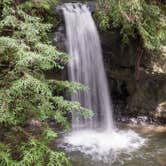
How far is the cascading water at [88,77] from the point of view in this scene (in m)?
7.52

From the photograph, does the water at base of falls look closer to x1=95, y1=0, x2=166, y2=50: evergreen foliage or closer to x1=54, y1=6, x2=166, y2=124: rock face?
x1=54, y1=6, x2=166, y2=124: rock face

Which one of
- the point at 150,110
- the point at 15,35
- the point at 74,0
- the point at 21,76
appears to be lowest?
the point at 150,110

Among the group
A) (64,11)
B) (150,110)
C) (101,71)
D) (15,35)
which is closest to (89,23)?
(64,11)

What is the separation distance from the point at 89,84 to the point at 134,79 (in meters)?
1.12

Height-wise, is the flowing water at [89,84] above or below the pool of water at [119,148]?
above

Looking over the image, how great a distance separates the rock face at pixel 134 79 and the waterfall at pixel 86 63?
0.91ft

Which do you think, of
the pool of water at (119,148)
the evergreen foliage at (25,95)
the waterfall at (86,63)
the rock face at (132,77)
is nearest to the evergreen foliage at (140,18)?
the rock face at (132,77)

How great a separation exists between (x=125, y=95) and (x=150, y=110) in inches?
29.9

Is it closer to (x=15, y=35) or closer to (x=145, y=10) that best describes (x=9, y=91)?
(x=15, y=35)

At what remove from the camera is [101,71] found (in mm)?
8133

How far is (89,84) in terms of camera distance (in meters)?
8.05

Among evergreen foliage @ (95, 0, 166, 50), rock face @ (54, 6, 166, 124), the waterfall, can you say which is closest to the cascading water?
the waterfall

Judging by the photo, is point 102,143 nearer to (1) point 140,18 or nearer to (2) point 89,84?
(2) point 89,84

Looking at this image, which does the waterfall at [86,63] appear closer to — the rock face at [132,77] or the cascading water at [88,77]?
the cascading water at [88,77]
